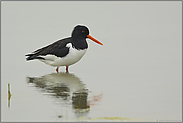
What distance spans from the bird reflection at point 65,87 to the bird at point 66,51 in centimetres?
42

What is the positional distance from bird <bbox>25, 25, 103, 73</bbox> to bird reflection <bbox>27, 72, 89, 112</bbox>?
0.42 metres

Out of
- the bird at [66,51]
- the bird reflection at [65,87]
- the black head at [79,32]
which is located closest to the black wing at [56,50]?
the bird at [66,51]

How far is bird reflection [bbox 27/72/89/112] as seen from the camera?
242 inches

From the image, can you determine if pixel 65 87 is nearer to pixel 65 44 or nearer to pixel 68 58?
pixel 68 58

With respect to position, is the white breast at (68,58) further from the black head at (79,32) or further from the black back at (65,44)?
the black head at (79,32)

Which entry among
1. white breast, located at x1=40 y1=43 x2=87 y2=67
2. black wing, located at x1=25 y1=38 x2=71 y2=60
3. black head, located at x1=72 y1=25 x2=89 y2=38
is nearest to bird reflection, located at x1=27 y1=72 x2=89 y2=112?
white breast, located at x1=40 y1=43 x2=87 y2=67

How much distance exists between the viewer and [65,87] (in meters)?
7.29

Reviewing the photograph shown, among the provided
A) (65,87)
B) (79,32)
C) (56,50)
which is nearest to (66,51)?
(56,50)

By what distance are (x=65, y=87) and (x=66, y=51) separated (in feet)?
6.32

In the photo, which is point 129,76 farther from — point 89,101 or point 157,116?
point 157,116

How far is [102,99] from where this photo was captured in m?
6.36

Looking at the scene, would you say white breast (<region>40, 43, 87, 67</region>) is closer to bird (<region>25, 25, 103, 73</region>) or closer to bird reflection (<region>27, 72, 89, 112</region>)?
bird (<region>25, 25, 103, 73</region>)

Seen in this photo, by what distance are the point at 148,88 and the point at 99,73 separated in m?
1.93

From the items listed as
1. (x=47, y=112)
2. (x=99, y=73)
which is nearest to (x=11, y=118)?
(x=47, y=112)
